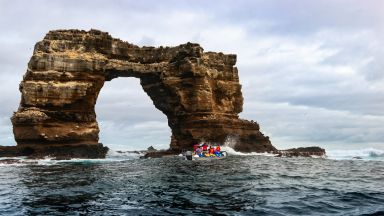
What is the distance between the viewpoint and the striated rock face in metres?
59.8

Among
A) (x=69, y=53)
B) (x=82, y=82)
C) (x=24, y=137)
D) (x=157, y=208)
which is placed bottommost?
(x=157, y=208)

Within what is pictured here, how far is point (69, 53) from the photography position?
6412 cm

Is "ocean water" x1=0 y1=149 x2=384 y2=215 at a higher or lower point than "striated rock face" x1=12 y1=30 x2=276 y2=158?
lower

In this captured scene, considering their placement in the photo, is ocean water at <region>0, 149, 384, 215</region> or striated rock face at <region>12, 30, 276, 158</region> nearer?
ocean water at <region>0, 149, 384, 215</region>

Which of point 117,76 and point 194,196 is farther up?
point 117,76

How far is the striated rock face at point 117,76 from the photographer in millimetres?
59812

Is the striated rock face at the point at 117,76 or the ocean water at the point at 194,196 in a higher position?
the striated rock face at the point at 117,76

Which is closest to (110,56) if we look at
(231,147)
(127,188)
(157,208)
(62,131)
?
(62,131)

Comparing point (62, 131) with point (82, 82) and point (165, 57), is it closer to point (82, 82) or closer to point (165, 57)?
point (82, 82)

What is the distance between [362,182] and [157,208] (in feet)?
53.0

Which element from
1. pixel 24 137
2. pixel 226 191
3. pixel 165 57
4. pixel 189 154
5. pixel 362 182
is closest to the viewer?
pixel 226 191

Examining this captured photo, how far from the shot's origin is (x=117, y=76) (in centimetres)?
7338

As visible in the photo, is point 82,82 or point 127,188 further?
point 82,82

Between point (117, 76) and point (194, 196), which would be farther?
point (117, 76)
